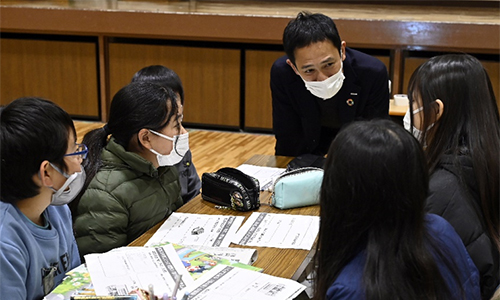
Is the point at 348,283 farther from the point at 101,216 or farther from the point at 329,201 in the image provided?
the point at 101,216

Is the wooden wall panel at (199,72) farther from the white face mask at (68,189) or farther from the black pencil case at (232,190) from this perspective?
the white face mask at (68,189)

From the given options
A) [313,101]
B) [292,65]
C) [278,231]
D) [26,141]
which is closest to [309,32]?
[292,65]

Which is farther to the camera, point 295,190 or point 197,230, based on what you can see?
point 295,190

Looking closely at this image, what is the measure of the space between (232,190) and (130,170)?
0.35 metres

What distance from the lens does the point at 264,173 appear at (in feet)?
7.85

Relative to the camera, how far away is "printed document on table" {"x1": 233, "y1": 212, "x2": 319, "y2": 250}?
67.6 inches

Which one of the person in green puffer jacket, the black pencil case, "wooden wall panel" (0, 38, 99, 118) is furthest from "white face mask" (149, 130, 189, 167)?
"wooden wall panel" (0, 38, 99, 118)

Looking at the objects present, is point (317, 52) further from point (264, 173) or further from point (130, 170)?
point (130, 170)

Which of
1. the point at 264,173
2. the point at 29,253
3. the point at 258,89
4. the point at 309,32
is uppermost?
the point at 309,32

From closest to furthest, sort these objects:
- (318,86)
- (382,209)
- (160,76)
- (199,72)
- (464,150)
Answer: (382,209) → (464,150) → (318,86) → (160,76) → (199,72)

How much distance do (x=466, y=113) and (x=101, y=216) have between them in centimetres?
113

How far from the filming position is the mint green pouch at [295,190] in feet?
6.51

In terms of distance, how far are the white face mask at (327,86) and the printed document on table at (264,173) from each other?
403mm

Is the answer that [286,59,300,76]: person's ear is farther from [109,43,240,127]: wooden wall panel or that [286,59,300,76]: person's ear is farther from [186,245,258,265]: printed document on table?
[109,43,240,127]: wooden wall panel
